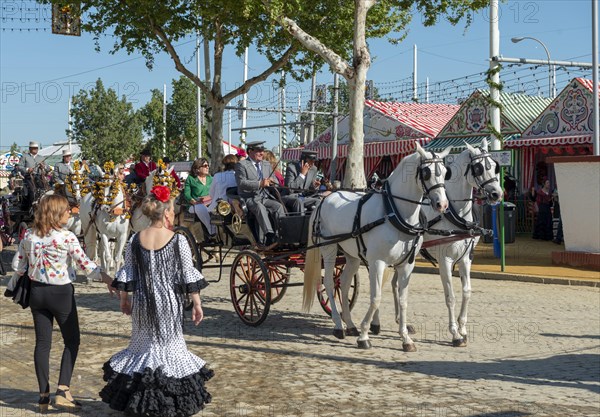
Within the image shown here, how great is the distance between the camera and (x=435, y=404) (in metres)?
7.23

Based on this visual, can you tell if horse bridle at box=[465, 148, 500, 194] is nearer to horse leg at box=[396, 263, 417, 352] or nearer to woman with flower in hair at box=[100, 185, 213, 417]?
horse leg at box=[396, 263, 417, 352]

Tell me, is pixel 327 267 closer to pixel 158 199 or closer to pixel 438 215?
pixel 438 215

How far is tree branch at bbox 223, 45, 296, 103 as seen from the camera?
2702cm

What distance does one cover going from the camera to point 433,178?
939 centimetres

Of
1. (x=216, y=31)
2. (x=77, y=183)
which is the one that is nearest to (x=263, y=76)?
(x=216, y=31)

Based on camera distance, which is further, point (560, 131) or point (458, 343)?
point (560, 131)

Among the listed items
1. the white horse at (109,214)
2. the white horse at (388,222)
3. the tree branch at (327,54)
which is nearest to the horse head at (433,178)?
the white horse at (388,222)

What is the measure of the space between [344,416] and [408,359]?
7.85 ft

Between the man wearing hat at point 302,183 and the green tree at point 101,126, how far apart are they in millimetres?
54334

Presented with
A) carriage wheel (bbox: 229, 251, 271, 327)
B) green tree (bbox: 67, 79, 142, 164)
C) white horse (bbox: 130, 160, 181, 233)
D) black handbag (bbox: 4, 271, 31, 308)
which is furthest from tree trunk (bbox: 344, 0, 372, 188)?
green tree (bbox: 67, 79, 142, 164)

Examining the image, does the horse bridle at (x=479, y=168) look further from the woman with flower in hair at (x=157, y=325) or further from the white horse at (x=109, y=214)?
the white horse at (x=109, y=214)

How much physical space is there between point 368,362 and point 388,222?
1.61 metres

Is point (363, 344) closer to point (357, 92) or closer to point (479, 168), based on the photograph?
point (479, 168)

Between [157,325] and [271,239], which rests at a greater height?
[271,239]
